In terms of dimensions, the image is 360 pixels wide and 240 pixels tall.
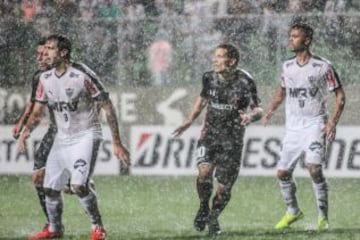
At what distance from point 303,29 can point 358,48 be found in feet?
16.5

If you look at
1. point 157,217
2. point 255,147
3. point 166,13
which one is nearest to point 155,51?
Result: point 166,13

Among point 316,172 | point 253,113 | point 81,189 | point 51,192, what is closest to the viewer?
point 81,189

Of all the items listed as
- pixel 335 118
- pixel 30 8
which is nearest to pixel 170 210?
pixel 335 118

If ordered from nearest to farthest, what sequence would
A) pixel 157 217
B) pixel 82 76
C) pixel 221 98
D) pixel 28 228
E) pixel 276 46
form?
pixel 82 76, pixel 221 98, pixel 28 228, pixel 157 217, pixel 276 46

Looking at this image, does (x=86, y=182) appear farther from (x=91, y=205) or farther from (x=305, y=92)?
(x=305, y=92)

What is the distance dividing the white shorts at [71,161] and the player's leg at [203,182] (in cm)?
109

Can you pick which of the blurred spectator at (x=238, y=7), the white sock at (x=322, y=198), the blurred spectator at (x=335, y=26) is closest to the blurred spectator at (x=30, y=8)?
the blurred spectator at (x=238, y=7)

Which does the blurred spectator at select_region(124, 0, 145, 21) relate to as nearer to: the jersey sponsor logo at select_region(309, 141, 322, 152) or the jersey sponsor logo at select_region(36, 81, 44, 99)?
the jersey sponsor logo at select_region(309, 141, 322, 152)

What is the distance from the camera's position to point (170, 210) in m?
13.8

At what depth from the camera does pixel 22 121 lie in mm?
11406

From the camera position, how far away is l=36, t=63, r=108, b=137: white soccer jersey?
10.6 metres

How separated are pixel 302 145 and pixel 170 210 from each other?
96.2 inches

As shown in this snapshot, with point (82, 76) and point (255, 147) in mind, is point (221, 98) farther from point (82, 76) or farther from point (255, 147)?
point (255, 147)

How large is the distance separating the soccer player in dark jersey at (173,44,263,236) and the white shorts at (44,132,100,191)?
3.35ft
